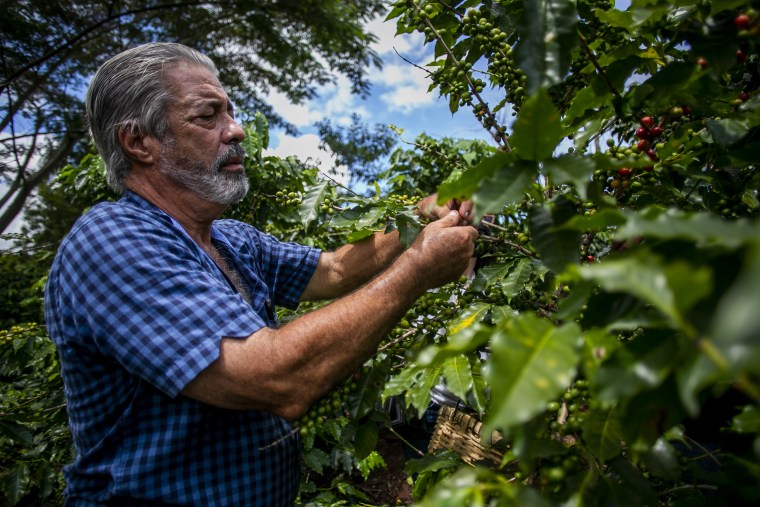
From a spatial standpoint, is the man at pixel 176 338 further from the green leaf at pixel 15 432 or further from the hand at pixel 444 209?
the green leaf at pixel 15 432

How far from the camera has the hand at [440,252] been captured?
1507mm

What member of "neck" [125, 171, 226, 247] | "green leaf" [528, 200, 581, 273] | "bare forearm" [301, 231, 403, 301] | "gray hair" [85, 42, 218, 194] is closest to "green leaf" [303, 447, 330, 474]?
"bare forearm" [301, 231, 403, 301]

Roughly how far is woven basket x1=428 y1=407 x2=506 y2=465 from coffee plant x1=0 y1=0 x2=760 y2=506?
78mm

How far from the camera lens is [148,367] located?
134 centimetres

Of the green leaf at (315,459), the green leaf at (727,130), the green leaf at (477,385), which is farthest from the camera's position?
the green leaf at (315,459)

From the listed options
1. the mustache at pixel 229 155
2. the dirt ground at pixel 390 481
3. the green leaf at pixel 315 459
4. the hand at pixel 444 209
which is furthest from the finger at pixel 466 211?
the dirt ground at pixel 390 481

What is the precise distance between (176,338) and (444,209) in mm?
1053

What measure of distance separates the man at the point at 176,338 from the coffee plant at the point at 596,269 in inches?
6.2

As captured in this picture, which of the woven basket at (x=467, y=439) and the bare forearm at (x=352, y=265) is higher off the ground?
the bare forearm at (x=352, y=265)

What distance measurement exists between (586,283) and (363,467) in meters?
3.21

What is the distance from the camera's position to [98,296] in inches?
54.6

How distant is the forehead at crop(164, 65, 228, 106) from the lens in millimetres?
2047

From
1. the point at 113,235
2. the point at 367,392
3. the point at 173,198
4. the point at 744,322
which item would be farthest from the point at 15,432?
the point at 744,322

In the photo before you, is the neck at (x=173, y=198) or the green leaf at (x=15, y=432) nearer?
the neck at (x=173, y=198)
